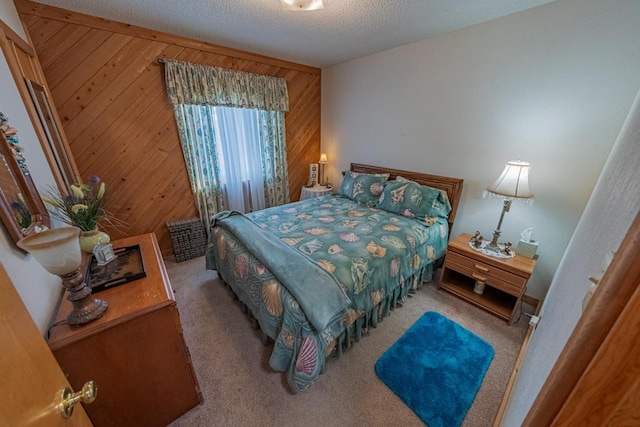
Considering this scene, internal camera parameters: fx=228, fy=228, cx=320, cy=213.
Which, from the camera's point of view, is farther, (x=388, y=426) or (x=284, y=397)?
(x=284, y=397)

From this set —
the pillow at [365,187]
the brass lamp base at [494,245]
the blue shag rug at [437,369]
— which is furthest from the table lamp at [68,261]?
the brass lamp base at [494,245]

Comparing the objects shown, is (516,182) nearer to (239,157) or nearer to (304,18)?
(304,18)

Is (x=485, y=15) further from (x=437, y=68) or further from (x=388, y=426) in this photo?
(x=388, y=426)

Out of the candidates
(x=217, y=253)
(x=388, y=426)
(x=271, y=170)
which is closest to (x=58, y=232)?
(x=217, y=253)

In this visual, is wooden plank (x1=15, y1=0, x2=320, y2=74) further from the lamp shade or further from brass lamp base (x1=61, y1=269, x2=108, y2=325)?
the lamp shade

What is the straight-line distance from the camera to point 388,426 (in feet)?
4.07

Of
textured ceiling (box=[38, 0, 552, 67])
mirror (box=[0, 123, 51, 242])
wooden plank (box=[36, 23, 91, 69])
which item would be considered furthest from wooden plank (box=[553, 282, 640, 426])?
wooden plank (box=[36, 23, 91, 69])

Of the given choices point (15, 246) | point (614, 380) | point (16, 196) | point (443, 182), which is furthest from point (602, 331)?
Result: point (443, 182)

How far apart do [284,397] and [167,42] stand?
3346 mm

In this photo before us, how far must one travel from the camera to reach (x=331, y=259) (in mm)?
1594

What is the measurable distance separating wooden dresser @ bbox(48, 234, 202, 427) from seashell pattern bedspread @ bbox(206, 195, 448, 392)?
1.68 ft

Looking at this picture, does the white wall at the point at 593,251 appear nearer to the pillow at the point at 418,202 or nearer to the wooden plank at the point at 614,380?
the wooden plank at the point at 614,380

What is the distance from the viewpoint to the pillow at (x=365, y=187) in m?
2.78

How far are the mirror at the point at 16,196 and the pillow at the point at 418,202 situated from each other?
255 cm
